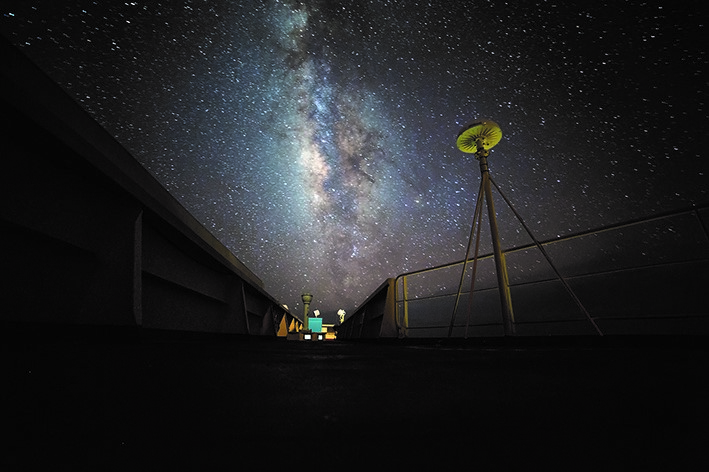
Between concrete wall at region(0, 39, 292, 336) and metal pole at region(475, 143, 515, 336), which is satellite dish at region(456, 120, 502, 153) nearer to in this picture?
metal pole at region(475, 143, 515, 336)

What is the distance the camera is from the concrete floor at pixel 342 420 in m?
0.33

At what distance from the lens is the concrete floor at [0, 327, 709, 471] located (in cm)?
33

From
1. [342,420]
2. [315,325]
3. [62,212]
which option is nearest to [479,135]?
[62,212]

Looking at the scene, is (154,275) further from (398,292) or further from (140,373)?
(398,292)

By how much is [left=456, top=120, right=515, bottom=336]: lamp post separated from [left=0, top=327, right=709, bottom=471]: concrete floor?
4077 millimetres

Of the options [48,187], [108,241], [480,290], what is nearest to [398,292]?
[480,290]

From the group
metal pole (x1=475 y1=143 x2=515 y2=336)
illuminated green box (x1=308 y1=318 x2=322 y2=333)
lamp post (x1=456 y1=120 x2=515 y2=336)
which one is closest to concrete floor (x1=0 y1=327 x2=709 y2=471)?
metal pole (x1=475 y1=143 x2=515 y2=336)

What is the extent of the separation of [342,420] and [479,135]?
6210 millimetres

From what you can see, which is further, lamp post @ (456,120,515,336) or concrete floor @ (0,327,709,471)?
lamp post @ (456,120,515,336)

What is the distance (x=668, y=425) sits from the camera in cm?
45

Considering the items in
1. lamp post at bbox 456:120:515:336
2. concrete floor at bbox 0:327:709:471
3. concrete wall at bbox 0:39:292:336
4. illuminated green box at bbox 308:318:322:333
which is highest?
lamp post at bbox 456:120:515:336

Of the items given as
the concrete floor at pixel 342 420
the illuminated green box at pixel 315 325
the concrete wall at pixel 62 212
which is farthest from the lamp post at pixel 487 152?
the illuminated green box at pixel 315 325

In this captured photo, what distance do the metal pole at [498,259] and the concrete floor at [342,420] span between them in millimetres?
3750

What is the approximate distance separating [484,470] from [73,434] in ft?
1.59
